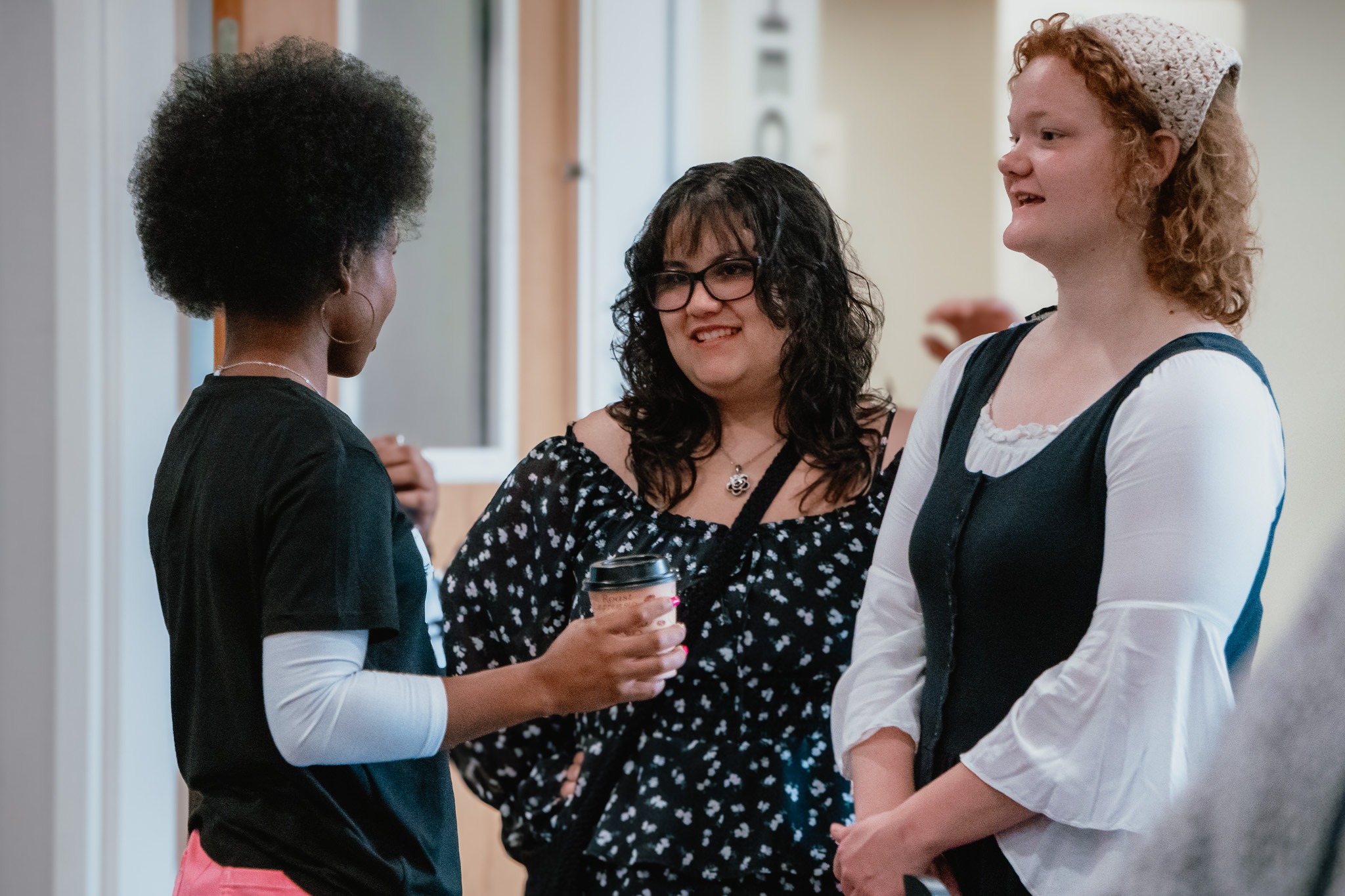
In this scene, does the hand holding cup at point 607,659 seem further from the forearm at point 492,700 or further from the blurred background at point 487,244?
the blurred background at point 487,244

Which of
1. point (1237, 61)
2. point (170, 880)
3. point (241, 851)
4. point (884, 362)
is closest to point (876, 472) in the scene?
point (1237, 61)

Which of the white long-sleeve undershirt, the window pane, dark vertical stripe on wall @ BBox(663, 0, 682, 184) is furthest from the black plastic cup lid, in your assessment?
dark vertical stripe on wall @ BBox(663, 0, 682, 184)

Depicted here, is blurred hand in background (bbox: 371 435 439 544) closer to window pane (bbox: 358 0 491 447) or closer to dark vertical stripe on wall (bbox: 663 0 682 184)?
window pane (bbox: 358 0 491 447)

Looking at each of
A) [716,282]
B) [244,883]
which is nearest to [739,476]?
[716,282]

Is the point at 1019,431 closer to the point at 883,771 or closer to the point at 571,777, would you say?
the point at 883,771

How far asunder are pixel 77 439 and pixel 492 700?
41.2 inches

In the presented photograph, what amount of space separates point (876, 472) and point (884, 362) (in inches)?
86.3

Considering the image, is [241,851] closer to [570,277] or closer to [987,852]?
[987,852]

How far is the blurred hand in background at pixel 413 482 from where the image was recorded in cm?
173

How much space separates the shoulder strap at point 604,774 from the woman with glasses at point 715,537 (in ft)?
0.03

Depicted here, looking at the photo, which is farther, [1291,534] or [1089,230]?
[1291,534]

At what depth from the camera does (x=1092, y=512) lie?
1.02 m

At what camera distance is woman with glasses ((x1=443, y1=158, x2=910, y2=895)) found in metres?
1.35

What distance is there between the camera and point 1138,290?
106 cm
